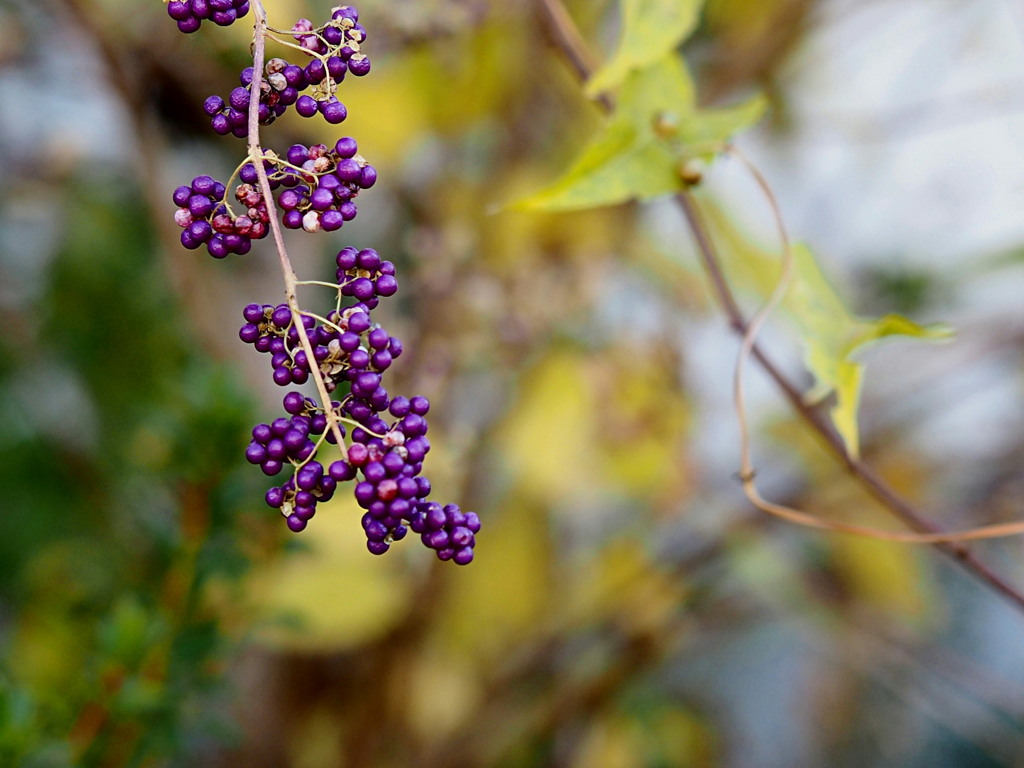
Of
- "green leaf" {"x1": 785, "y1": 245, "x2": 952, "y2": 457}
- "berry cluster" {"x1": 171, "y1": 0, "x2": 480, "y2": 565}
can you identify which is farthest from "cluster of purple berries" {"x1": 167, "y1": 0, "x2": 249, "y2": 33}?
"green leaf" {"x1": 785, "y1": 245, "x2": 952, "y2": 457}

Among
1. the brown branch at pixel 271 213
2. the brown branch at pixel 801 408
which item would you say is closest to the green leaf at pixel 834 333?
the brown branch at pixel 801 408

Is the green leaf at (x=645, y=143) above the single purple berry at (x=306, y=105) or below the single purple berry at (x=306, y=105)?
below

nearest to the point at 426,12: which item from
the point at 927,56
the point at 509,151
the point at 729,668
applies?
the point at 509,151

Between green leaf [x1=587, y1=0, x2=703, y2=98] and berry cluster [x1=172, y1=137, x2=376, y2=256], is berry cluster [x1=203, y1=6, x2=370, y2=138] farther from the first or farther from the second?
green leaf [x1=587, y1=0, x2=703, y2=98]

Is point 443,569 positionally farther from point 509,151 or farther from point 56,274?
point 56,274

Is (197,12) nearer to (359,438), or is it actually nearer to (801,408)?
(359,438)

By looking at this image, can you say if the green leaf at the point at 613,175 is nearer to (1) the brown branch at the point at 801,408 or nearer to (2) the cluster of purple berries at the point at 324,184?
(1) the brown branch at the point at 801,408
